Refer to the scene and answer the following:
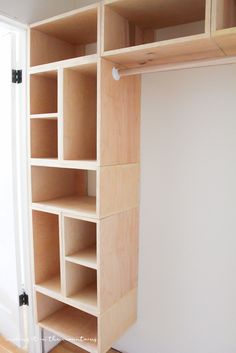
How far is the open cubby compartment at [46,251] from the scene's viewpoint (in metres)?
1.86

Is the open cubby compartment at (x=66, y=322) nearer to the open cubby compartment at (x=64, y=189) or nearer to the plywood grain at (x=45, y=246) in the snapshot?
the plywood grain at (x=45, y=246)

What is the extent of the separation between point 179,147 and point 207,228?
477 millimetres

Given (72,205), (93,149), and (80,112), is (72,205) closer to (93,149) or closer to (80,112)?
(93,149)

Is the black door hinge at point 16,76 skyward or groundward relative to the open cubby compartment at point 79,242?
skyward

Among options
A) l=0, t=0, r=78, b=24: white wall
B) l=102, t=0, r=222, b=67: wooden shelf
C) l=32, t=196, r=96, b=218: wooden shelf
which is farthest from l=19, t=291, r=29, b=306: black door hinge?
l=0, t=0, r=78, b=24: white wall

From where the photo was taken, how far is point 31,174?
180 cm

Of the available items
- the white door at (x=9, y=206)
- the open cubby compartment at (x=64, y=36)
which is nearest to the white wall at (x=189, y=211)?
the open cubby compartment at (x=64, y=36)

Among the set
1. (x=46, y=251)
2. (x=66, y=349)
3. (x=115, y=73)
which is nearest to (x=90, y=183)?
(x=46, y=251)

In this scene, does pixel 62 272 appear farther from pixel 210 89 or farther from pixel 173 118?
pixel 210 89

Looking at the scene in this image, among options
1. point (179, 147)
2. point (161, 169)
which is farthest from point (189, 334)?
point (179, 147)

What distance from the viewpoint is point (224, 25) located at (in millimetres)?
1259

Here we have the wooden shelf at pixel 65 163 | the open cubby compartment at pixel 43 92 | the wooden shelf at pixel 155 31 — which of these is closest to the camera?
the wooden shelf at pixel 155 31

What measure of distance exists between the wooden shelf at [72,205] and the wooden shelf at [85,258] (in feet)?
0.90

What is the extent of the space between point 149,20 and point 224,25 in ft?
1.56
